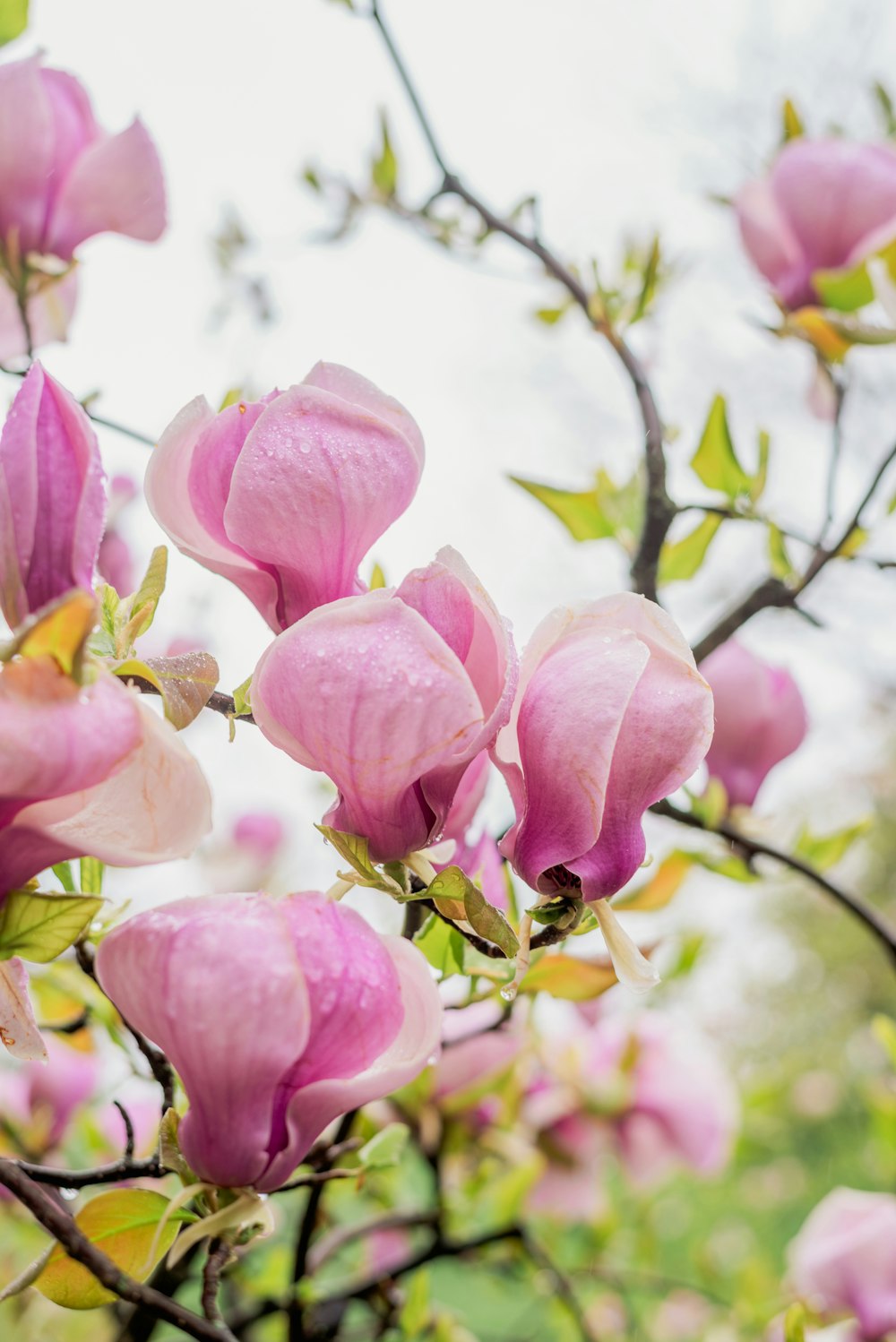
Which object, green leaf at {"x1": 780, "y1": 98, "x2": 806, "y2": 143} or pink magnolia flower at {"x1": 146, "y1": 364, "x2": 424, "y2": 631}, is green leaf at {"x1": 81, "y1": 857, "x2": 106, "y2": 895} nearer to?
pink magnolia flower at {"x1": 146, "y1": 364, "x2": 424, "y2": 631}

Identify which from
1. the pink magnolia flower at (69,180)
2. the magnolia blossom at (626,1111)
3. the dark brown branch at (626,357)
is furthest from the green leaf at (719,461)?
the magnolia blossom at (626,1111)

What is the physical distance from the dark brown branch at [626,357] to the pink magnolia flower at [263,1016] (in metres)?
0.28

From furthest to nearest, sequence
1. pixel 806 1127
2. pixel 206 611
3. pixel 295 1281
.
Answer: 1. pixel 806 1127
2. pixel 206 611
3. pixel 295 1281

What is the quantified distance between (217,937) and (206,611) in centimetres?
94

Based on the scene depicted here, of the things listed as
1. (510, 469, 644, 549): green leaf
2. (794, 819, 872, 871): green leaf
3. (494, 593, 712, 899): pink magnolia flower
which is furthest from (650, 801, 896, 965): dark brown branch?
(494, 593, 712, 899): pink magnolia flower

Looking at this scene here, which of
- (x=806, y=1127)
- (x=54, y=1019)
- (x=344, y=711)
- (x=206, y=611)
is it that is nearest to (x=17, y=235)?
(x=344, y=711)

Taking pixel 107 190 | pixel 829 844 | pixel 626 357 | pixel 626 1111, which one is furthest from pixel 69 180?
pixel 626 1111

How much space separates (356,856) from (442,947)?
0.12 metres

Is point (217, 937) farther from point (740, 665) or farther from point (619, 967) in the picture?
point (740, 665)

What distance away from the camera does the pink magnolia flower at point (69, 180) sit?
1.42 ft

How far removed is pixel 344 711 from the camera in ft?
0.75

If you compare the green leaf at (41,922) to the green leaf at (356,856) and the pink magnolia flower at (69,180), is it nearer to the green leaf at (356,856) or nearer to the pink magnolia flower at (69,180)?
the green leaf at (356,856)

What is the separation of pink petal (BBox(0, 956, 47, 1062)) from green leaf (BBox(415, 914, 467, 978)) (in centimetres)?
13

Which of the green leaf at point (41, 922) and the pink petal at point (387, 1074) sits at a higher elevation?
the green leaf at point (41, 922)
